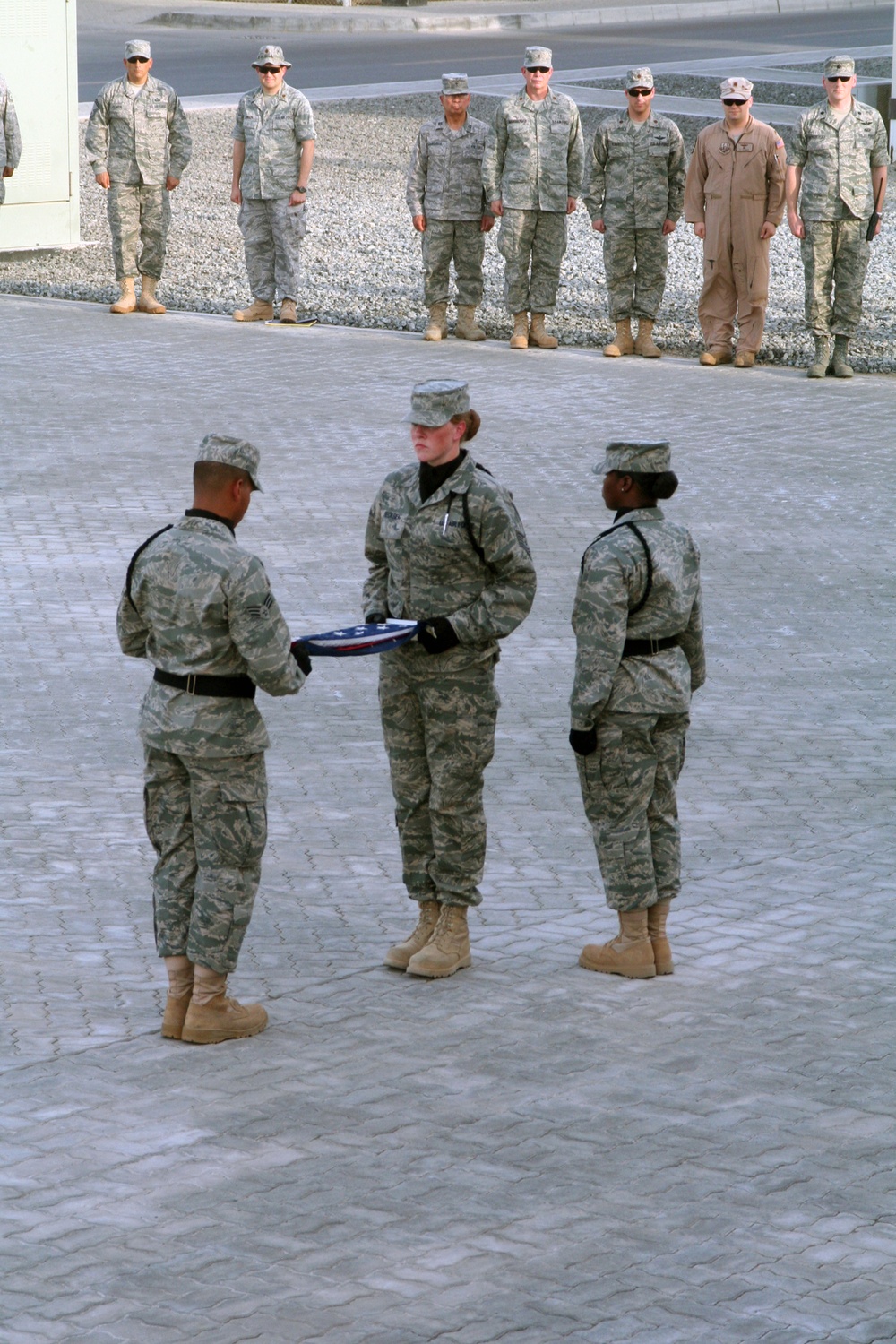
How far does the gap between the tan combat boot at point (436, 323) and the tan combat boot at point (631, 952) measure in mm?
10536

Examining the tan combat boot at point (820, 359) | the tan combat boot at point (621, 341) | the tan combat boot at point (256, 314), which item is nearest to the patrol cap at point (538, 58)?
the tan combat boot at point (621, 341)

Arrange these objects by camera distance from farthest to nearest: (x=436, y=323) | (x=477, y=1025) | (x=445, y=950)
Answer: (x=436, y=323)
(x=445, y=950)
(x=477, y=1025)

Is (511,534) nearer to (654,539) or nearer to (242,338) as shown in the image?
(654,539)

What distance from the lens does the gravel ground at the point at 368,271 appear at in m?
16.4

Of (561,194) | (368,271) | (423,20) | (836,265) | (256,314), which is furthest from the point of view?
(423,20)

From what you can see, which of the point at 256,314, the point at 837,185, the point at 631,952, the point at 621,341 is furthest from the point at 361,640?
the point at 256,314

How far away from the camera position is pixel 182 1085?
199 inches

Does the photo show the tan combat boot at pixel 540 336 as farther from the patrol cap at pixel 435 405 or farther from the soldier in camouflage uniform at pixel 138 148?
the patrol cap at pixel 435 405

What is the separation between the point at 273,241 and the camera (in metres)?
15.7

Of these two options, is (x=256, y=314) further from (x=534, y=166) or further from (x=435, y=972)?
(x=435, y=972)

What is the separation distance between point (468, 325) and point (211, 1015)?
36.9 ft

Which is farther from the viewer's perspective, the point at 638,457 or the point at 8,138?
the point at 8,138

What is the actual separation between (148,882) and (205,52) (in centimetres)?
3022

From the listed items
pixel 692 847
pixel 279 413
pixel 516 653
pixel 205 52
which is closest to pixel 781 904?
pixel 692 847
